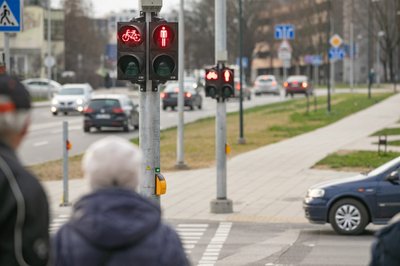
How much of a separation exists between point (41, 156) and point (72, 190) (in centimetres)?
949

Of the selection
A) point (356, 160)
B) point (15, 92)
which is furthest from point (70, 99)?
point (15, 92)

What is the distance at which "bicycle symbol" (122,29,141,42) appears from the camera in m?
14.8

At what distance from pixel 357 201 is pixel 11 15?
6.16m

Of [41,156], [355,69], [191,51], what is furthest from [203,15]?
[41,156]

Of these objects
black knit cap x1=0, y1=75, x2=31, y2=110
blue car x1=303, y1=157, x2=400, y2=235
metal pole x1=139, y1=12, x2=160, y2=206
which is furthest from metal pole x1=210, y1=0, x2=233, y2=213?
black knit cap x1=0, y1=75, x2=31, y2=110

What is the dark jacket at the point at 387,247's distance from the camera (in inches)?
196

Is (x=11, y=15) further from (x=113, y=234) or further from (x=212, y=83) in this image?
(x=113, y=234)

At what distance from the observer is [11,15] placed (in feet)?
46.3

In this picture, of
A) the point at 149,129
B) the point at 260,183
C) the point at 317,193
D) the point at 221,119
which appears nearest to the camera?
the point at 149,129

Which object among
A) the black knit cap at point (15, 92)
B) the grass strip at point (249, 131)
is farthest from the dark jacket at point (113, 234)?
the grass strip at point (249, 131)

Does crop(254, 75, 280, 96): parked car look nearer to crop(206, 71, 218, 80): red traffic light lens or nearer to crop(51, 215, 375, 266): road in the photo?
crop(206, 71, 218, 80): red traffic light lens

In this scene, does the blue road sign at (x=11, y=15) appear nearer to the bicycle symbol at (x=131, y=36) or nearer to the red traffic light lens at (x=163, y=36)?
the bicycle symbol at (x=131, y=36)

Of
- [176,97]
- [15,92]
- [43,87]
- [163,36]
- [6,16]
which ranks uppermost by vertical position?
[6,16]

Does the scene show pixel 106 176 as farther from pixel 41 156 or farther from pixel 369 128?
pixel 369 128
